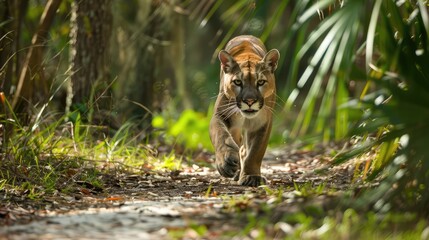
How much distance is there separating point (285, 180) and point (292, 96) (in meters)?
2.80

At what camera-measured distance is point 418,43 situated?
564 cm

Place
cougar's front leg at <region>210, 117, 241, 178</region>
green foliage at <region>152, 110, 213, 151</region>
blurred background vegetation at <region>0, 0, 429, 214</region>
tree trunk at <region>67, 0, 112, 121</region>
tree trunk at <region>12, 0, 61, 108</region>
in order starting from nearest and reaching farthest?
blurred background vegetation at <region>0, 0, 429, 214</region>
cougar's front leg at <region>210, 117, 241, 178</region>
tree trunk at <region>12, 0, 61, 108</region>
tree trunk at <region>67, 0, 112, 121</region>
green foliage at <region>152, 110, 213, 151</region>

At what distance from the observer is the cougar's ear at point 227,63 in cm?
760

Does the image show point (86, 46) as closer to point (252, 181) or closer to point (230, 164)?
point (230, 164)

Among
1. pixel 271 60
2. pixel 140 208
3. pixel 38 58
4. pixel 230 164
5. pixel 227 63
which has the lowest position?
pixel 140 208

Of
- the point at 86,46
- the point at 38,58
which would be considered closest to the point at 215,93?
the point at 86,46

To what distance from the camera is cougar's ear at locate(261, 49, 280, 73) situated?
7.59 metres

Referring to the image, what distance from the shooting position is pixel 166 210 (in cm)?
529

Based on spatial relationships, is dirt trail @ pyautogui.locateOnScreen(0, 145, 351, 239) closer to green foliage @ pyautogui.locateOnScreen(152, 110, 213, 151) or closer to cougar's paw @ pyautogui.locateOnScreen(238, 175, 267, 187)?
cougar's paw @ pyautogui.locateOnScreen(238, 175, 267, 187)

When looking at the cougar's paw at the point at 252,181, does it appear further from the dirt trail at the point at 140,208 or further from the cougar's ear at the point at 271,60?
the cougar's ear at the point at 271,60

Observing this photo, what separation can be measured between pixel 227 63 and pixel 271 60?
386mm

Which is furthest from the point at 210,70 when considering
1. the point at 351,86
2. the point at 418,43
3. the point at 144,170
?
the point at 418,43

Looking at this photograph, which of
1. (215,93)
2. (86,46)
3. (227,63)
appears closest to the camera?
(227,63)

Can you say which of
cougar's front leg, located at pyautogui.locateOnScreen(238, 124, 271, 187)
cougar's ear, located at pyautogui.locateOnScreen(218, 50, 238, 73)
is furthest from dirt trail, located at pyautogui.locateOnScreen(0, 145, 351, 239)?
cougar's ear, located at pyautogui.locateOnScreen(218, 50, 238, 73)
